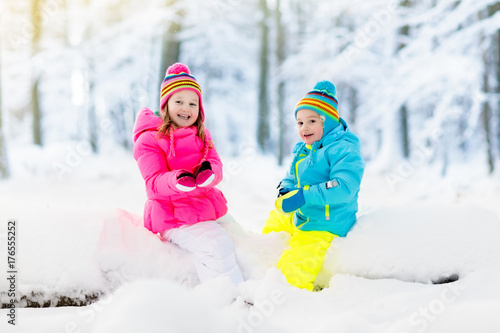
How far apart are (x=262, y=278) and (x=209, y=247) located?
0.41m

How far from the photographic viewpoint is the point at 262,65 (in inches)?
451

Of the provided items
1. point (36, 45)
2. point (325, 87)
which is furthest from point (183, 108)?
point (36, 45)

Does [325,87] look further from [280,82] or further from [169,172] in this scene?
[280,82]

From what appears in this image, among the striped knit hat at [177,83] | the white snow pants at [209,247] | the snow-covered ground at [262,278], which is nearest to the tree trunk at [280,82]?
the snow-covered ground at [262,278]

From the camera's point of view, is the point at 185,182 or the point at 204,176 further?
the point at 204,176

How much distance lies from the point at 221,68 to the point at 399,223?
1363cm

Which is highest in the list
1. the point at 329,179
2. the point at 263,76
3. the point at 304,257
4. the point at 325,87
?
the point at 263,76

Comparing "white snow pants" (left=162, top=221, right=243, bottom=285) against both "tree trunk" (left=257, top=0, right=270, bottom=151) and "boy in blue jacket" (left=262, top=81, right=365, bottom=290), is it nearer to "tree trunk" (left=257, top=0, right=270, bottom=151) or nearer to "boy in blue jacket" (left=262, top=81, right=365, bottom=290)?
"boy in blue jacket" (left=262, top=81, right=365, bottom=290)

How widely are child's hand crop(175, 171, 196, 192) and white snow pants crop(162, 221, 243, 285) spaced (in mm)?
343

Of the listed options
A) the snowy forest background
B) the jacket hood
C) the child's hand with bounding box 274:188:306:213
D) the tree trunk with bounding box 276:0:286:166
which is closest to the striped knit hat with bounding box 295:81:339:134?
the child's hand with bounding box 274:188:306:213

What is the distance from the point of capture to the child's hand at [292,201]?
242 cm

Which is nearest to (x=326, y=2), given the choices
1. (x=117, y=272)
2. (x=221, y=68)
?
(x=221, y=68)

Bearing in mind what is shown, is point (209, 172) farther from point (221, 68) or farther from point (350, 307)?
point (221, 68)

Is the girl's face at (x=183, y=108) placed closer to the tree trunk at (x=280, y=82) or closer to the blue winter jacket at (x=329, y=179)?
the blue winter jacket at (x=329, y=179)
